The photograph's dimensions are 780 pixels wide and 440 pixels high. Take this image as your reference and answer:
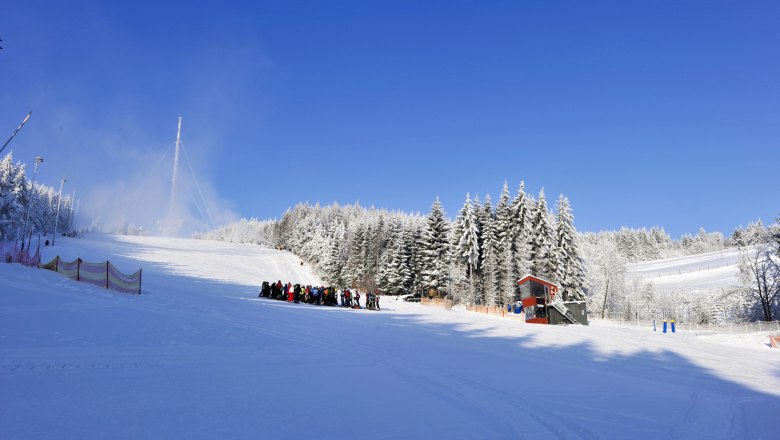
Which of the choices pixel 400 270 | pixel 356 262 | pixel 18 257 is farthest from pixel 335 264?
pixel 18 257

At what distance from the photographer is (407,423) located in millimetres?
5535

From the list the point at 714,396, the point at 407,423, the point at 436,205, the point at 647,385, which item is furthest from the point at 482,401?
the point at 436,205

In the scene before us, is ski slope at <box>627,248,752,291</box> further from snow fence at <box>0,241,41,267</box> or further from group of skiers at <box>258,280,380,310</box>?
snow fence at <box>0,241,41,267</box>

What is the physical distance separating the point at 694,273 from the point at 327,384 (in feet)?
390

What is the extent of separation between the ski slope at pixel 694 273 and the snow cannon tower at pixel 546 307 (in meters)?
50.5

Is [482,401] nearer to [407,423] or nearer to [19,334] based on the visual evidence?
[407,423]

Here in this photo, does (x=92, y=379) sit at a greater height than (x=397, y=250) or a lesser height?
lesser

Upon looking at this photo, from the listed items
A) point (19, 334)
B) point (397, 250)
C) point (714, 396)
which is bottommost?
point (714, 396)

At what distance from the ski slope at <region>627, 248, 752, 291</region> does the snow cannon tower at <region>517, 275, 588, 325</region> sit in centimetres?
5052

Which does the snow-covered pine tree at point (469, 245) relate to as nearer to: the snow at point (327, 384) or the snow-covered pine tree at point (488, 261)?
the snow-covered pine tree at point (488, 261)

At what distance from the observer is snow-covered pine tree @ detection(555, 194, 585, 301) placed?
48469mm

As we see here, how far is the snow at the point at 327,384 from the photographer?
16.9 feet

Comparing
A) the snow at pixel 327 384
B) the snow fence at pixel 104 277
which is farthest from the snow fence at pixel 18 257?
the snow at pixel 327 384

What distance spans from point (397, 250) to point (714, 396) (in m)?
57.4
